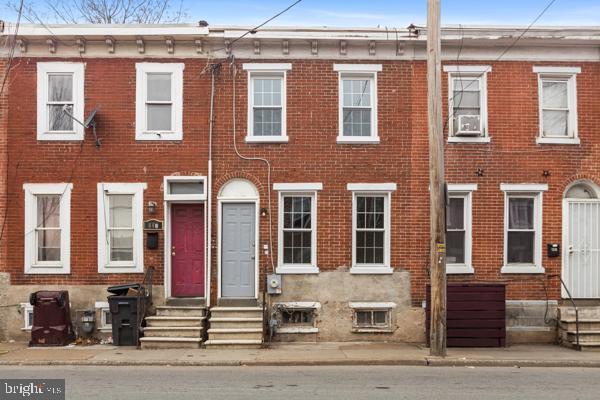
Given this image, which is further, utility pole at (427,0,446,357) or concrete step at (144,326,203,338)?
concrete step at (144,326,203,338)

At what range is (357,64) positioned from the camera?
13703 millimetres

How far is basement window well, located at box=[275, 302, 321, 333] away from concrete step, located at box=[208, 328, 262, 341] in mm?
822

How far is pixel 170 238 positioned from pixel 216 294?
5.49ft

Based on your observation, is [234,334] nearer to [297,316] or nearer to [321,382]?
[297,316]

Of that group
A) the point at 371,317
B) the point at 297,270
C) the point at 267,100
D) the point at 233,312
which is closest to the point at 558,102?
the point at 371,317

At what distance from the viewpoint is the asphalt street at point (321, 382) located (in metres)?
8.47

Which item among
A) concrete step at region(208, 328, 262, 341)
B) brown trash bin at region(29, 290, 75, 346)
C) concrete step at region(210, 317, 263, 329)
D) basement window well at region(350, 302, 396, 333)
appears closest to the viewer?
concrete step at region(208, 328, 262, 341)

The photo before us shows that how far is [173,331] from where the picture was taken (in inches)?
499

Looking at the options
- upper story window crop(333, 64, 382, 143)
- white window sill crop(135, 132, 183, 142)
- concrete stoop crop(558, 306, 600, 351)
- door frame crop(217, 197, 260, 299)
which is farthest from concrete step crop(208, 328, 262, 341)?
concrete stoop crop(558, 306, 600, 351)

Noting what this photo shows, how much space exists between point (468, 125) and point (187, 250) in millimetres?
7036

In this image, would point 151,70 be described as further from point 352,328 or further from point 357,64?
point 352,328

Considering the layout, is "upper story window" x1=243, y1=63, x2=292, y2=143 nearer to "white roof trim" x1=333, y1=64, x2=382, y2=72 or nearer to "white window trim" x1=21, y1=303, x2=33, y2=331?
"white roof trim" x1=333, y1=64, x2=382, y2=72

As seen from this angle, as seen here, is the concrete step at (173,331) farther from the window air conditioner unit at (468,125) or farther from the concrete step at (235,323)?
the window air conditioner unit at (468,125)

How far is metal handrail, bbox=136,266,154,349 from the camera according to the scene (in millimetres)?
12602
